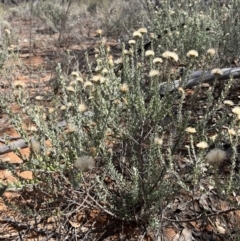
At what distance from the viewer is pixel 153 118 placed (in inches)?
75.6

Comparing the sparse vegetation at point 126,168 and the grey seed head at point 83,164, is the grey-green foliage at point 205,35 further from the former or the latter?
the grey seed head at point 83,164

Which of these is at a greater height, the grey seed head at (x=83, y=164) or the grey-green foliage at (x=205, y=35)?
the grey seed head at (x=83, y=164)

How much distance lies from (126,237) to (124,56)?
107 centimetres

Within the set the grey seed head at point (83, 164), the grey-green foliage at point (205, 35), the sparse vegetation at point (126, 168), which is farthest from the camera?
the grey-green foliage at point (205, 35)

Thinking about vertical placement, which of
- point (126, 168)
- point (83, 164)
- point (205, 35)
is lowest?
point (126, 168)

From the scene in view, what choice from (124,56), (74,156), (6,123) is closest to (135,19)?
(6,123)

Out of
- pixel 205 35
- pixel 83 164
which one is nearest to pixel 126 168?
pixel 83 164

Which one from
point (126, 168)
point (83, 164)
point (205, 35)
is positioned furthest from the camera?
point (205, 35)

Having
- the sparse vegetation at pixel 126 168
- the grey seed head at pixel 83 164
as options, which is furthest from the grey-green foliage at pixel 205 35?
the grey seed head at pixel 83 164

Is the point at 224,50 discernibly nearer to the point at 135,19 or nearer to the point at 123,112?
the point at 123,112

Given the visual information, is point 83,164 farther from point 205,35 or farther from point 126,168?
point 205,35

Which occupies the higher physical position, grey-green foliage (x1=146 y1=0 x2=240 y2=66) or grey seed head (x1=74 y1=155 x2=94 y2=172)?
grey seed head (x1=74 y1=155 x2=94 y2=172)

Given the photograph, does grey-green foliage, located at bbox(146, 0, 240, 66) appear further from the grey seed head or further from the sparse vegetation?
the grey seed head

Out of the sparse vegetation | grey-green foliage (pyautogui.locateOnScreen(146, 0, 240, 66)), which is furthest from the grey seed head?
grey-green foliage (pyautogui.locateOnScreen(146, 0, 240, 66))
